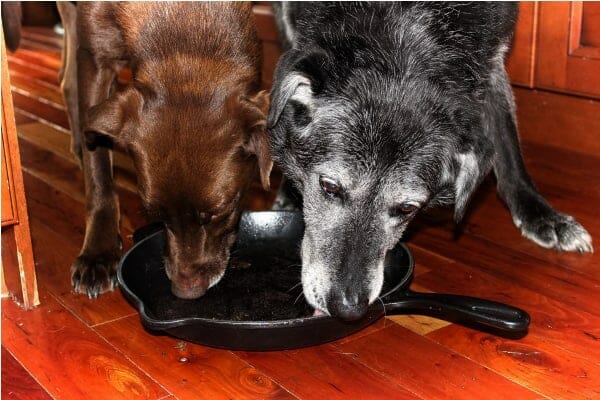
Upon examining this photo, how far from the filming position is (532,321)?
2.25 meters

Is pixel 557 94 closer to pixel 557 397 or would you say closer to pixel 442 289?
pixel 442 289

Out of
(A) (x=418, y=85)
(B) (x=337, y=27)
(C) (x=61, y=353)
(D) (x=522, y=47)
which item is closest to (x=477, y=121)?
(A) (x=418, y=85)

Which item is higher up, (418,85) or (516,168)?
(418,85)

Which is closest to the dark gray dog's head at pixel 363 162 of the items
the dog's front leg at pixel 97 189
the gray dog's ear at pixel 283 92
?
the gray dog's ear at pixel 283 92

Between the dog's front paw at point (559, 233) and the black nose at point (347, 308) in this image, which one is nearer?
the black nose at point (347, 308)

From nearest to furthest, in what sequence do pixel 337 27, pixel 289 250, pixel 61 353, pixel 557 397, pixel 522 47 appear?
pixel 557 397
pixel 61 353
pixel 337 27
pixel 289 250
pixel 522 47

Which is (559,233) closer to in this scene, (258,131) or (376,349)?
(376,349)

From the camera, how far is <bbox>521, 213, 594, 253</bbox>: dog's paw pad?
274 cm

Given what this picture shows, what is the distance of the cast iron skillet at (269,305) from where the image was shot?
1.92 metres

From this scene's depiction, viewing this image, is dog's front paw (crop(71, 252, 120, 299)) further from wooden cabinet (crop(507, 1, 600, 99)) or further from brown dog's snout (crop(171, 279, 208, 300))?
wooden cabinet (crop(507, 1, 600, 99))

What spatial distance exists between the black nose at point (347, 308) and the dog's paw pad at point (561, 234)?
3.39 feet

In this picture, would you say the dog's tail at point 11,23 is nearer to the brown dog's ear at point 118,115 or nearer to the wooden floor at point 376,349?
the wooden floor at point 376,349

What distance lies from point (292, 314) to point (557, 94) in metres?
2.23

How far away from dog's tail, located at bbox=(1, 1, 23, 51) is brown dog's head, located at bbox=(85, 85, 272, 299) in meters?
1.36
